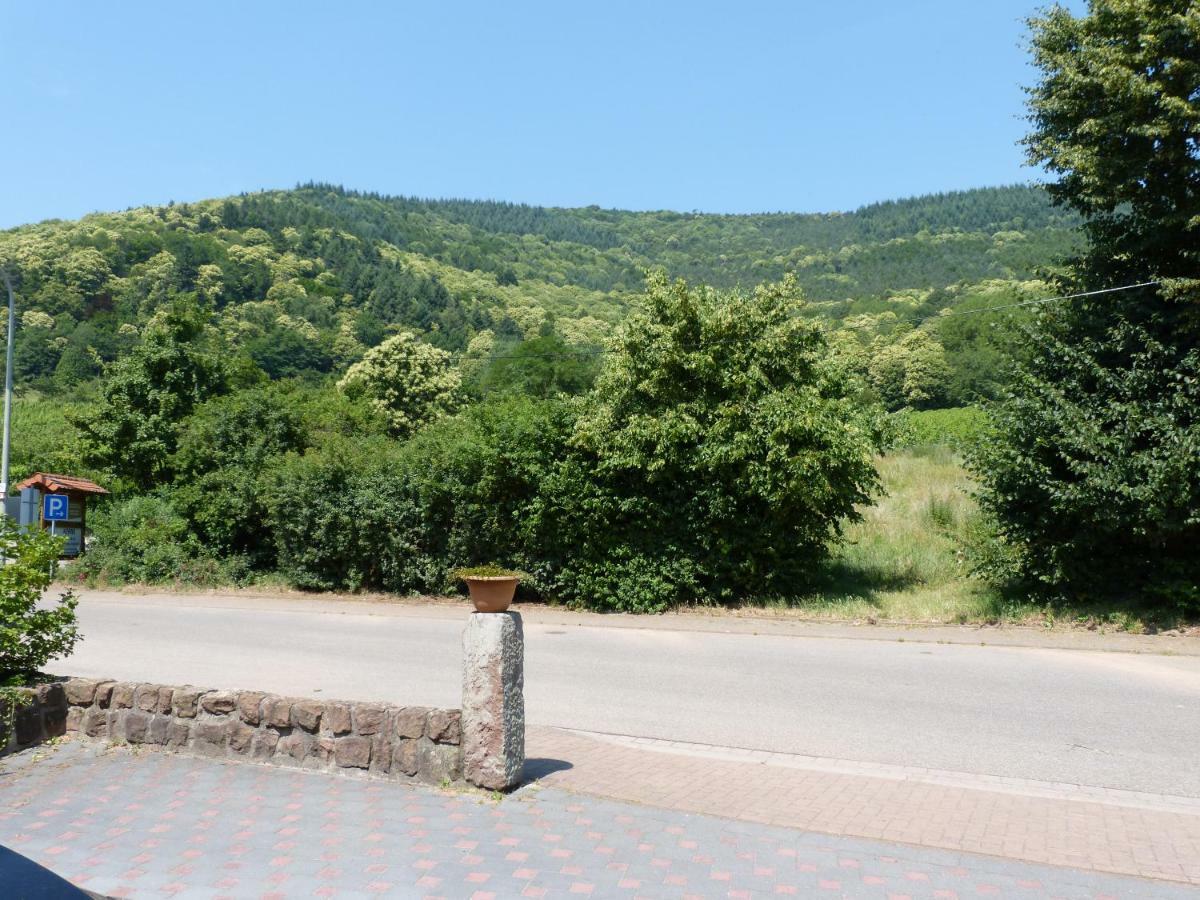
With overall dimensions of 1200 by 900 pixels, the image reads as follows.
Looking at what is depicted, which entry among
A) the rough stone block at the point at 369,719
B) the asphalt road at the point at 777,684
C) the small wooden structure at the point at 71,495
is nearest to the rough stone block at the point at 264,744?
the rough stone block at the point at 369,719

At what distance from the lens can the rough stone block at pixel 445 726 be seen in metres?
6.40

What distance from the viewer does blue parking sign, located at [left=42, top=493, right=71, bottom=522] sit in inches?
922

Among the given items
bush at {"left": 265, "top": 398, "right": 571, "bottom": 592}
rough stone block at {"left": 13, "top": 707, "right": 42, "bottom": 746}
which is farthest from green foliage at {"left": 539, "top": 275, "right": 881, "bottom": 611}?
rough stone block at {"left": 13, "top": 707, "right": 42, "bottom": 746}

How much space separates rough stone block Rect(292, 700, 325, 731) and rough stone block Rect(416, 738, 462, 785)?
2.80ft

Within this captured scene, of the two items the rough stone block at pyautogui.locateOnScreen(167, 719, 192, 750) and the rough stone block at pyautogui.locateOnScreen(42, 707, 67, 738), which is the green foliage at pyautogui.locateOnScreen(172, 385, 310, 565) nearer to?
the rough stone block at pyautogui.locateOnScreen(42, 707, 67, 738)

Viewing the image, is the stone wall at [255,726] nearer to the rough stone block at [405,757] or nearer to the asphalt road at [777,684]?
the rough stone block at [405,757]

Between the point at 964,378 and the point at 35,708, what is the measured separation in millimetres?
71350

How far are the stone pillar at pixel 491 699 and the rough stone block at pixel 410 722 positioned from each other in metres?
0.36

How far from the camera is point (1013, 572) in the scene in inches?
631

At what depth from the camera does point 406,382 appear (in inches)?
2394

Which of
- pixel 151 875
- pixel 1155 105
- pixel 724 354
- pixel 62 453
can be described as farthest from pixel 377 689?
pixel 62 453

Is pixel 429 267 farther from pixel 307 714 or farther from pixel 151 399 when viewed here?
pixel 307 714

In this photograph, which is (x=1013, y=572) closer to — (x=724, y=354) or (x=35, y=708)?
(x=724, y=354)

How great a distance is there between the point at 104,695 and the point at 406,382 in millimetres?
54247
